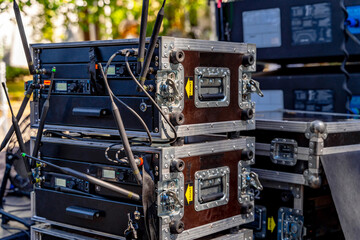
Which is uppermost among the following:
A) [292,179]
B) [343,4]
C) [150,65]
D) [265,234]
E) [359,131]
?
[343,4]

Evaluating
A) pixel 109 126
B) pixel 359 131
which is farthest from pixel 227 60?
pixel 359 131

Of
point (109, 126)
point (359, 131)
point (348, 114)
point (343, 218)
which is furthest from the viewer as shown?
point (348, 114)

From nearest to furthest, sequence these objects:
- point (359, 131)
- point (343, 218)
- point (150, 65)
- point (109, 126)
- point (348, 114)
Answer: point (150, 65) → point (109, 126) → point (343, 218) → point (359, 131) → point (348, 114)

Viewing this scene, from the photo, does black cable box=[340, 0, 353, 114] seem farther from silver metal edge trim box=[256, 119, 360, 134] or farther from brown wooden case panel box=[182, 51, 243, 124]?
brown wooden case panel box=[182, 51, 243, 124]

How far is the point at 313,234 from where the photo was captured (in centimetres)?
359

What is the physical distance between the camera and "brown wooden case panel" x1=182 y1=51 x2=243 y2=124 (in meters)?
2.89

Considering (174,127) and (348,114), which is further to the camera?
(348,114)

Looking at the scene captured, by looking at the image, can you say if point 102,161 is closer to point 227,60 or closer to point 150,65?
point 150,65

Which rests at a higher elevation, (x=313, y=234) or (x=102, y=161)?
(x=102, y=161)

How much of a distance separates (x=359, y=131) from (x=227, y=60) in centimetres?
112

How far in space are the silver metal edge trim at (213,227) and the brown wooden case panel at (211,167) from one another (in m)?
0.02

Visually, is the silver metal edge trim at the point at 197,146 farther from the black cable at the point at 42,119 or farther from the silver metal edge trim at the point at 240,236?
the silver metal edge trim at the point at 240,236

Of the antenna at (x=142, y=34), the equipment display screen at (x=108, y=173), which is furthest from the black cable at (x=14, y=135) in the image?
the antenna at (x=142, y=34)

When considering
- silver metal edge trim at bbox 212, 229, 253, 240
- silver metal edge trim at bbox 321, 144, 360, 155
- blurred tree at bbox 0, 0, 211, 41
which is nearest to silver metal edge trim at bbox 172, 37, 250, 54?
silver metal edge trim at bbox 321, 144, 360, 155
